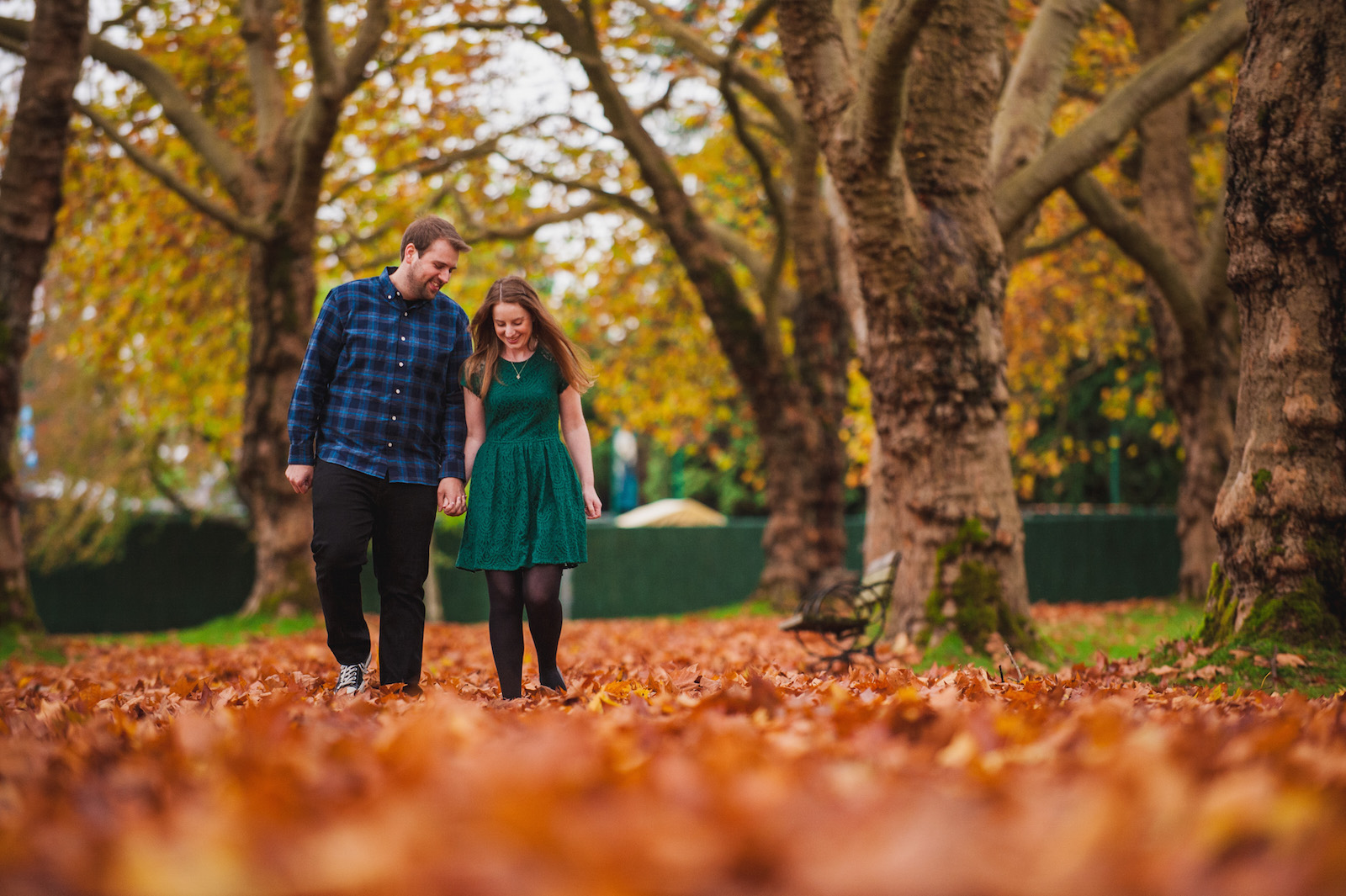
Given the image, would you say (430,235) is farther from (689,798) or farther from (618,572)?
(618,572)

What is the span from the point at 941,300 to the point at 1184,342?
262 inches

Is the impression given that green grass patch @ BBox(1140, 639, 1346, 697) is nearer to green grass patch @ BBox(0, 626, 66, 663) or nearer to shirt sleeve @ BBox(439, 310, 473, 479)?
shirt sleeve @ BBox(439, 310, 473, 479)

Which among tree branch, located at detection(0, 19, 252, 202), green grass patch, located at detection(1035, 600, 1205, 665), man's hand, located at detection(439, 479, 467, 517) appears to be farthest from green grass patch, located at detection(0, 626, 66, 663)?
green grass patch, located at detection(1035, 600, 1205, 665)

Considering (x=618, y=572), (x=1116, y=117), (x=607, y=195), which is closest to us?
(x=1116, y=117)

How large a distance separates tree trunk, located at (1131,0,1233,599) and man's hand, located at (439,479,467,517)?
31.8ft

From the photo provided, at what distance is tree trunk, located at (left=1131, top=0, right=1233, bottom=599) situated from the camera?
1180 cm

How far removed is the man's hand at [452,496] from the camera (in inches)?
163

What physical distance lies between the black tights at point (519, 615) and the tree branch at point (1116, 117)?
4807mm

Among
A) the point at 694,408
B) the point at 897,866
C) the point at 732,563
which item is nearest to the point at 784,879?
the point at 897,866

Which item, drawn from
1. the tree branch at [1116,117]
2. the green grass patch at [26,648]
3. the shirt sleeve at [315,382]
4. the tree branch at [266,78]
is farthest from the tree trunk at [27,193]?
the tree branch at [1116,117]

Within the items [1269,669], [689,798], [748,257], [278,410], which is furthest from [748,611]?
[689,798]

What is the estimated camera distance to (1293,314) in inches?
177

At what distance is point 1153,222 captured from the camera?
12.7 meters

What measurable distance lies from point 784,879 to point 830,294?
11.4 meters
